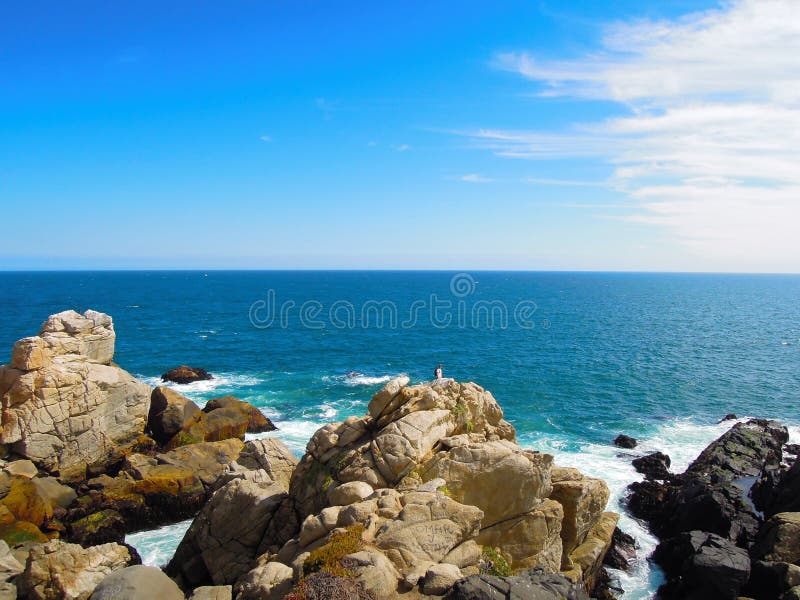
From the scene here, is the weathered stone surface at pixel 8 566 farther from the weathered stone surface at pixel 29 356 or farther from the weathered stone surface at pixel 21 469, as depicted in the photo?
the weathered stone surface at pixel 29 356

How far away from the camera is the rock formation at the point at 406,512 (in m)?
16.5

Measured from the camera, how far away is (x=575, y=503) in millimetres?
23766

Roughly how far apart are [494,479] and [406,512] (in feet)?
16.5

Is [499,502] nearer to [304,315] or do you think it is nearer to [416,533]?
[416,533]

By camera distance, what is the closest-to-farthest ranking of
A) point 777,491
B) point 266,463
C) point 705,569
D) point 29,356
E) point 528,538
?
point 528,538, point 705,569, point 266,463, point 777,491, point 29,356

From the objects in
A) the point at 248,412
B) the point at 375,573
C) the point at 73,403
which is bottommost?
the point at 248,412

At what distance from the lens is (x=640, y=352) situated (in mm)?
85750

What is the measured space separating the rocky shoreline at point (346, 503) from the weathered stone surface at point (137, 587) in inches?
3.2

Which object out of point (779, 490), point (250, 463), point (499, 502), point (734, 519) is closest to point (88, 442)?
point (250, 463)

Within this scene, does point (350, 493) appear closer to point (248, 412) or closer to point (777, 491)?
point (248, 412)

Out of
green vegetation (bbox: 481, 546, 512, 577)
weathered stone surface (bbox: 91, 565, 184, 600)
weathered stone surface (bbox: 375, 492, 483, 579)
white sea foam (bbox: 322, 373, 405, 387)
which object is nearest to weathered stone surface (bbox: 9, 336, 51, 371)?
weathered stone surface (bbox: 91, 565, 184, 600)

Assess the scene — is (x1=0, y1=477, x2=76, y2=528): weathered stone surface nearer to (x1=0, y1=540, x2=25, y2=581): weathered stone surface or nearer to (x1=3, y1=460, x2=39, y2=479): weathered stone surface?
(x1=3, y1=460, x2=39, y2=479): weathered stone surface

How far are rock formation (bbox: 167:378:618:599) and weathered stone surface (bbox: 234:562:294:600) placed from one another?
0.14 ft

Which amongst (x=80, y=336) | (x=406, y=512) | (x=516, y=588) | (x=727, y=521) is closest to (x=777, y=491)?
(x=727, y=521)
